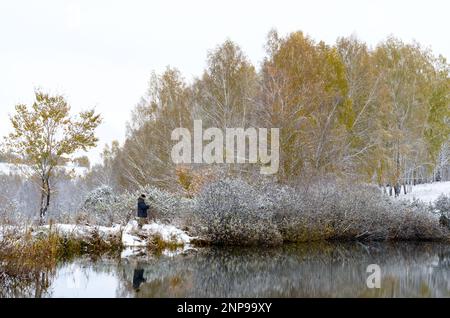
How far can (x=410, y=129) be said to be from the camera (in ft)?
104

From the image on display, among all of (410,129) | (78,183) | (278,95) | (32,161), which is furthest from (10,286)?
(78,183)

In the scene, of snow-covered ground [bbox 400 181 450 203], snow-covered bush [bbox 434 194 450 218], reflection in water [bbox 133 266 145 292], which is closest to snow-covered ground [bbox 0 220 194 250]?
reflection in water [bbox 133 266 145 292]

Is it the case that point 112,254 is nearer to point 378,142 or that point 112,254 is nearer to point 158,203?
point 158,203

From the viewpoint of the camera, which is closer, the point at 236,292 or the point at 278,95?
the point at 236,292

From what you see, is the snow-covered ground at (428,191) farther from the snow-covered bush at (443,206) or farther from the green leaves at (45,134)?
the green leaves at (45,134)

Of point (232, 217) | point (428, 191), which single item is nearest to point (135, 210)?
point (232, 217)

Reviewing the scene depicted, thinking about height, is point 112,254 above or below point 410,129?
below

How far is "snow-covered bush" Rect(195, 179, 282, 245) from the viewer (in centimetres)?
1908

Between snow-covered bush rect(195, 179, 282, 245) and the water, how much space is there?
0.84 m

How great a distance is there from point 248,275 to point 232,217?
600 centimetres

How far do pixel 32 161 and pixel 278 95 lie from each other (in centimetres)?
1165

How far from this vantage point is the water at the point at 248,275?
35.8 feet

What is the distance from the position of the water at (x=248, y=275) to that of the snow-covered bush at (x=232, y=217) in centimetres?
84
